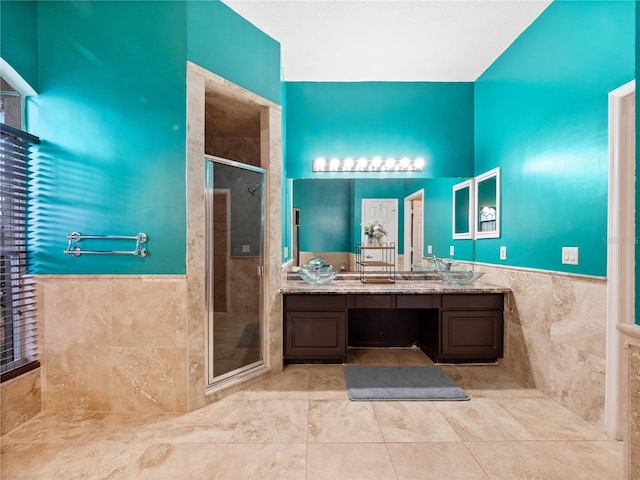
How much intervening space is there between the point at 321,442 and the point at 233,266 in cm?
140

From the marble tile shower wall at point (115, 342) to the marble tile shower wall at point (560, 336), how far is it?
104 inches

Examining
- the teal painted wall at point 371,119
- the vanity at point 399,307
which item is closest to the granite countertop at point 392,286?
the vanity at point 399,307

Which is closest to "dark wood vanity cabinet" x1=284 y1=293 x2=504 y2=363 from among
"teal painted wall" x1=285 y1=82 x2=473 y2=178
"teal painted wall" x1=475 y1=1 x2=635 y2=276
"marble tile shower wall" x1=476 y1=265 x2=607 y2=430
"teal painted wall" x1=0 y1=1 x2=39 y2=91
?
"marble tile shower wall" x1=476 y1=265 x2=607 y2=430

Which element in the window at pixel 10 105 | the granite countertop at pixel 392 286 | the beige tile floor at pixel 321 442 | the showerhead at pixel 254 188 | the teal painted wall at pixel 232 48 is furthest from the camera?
the granite countertop at pixel 392 286

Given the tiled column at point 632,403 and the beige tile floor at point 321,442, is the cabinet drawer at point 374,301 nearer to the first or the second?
the beige tile floor at point 321,442

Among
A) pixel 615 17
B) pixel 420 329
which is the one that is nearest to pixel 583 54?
pixel 615 17

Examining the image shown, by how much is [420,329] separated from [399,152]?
1953mm

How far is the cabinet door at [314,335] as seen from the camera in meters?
2.74

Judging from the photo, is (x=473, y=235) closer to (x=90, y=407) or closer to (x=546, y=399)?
(x=546, y=399)

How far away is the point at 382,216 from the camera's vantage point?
3285 millimetres

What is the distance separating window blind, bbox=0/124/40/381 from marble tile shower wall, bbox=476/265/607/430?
364cm

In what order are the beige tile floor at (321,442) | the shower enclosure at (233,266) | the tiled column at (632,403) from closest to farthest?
1. the tiled column at (632,403)
2. the beige tile floor at (321,442)
3. the shower enclosure at (233,266)

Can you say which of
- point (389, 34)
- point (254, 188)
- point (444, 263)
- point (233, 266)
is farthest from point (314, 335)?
point (389, 34)

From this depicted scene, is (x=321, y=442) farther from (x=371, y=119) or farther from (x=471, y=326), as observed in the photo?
(x=371, y=119)
